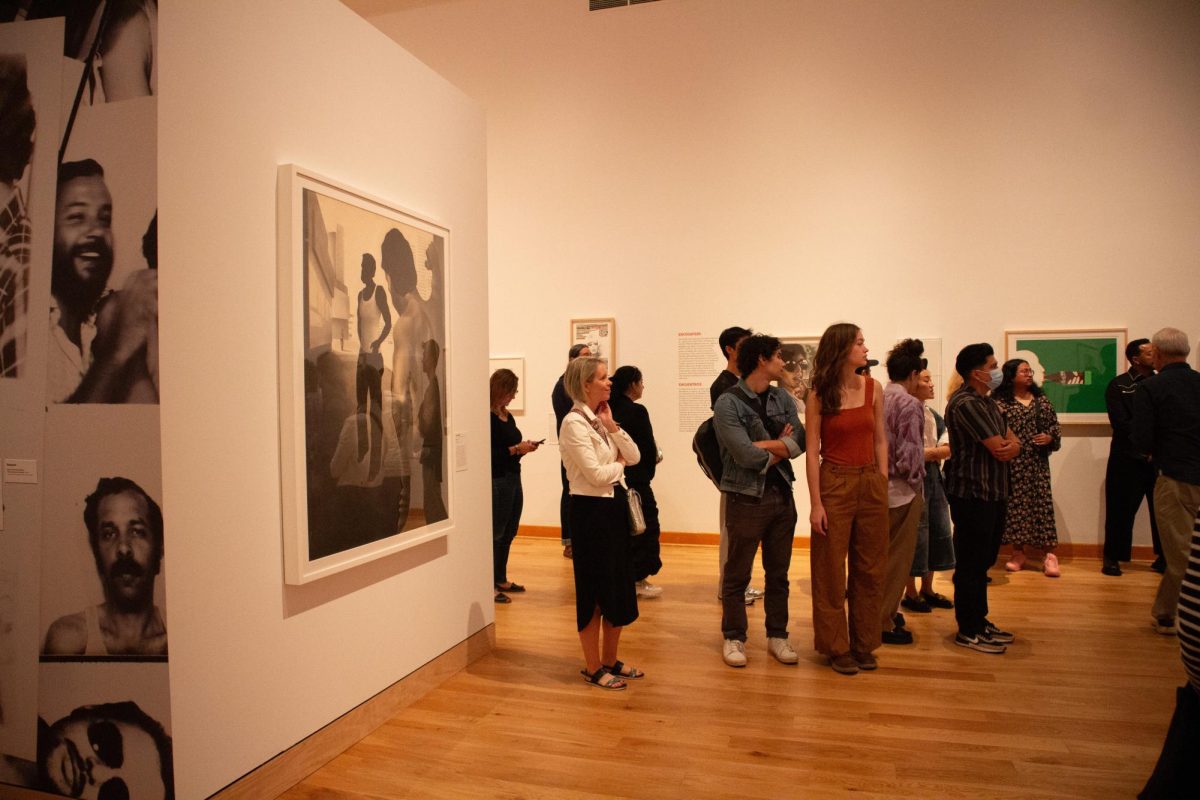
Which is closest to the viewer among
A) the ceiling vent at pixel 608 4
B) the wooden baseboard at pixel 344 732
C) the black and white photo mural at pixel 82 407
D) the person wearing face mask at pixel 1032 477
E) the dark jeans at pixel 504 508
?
the black and white photo mural at pixel 82 407

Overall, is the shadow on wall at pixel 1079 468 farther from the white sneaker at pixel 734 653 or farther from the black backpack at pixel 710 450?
the white sneaker at pixel 734 653

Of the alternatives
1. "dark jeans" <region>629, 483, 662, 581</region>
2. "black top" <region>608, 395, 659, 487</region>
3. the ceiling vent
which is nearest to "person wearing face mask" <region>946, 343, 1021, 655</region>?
"black top" <region>608, 395, 659, 487</region>

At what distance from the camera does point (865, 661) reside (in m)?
4.89

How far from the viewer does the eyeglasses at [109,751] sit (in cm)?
294

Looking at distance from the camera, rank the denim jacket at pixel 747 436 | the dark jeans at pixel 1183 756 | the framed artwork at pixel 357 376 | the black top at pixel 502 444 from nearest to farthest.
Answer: the dark jeans at pixel 1183 756 → the framed artwork at pixel 357 376 → the denim jacket at pixel 747 436 → the black top at pixel 502 444

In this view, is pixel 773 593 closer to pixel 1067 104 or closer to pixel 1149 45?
pixel 1067 104

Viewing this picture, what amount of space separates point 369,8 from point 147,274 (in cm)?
839

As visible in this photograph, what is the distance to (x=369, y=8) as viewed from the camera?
9.92 metres

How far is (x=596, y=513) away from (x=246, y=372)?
2019mm

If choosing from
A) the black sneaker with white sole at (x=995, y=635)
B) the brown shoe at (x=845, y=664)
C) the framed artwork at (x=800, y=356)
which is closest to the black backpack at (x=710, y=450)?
the brown shoe at (x=845, y=664)

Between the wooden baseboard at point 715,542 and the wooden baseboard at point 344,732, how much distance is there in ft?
12.8

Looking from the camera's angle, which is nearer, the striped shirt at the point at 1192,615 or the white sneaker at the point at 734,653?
the striped shirt at the point at 1192,615

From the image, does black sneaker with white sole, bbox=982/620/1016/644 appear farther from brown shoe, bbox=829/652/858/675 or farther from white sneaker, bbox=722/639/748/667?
white sneaker, bbox=722/639/748/667

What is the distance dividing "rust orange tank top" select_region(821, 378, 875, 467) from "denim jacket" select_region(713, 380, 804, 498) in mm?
218
